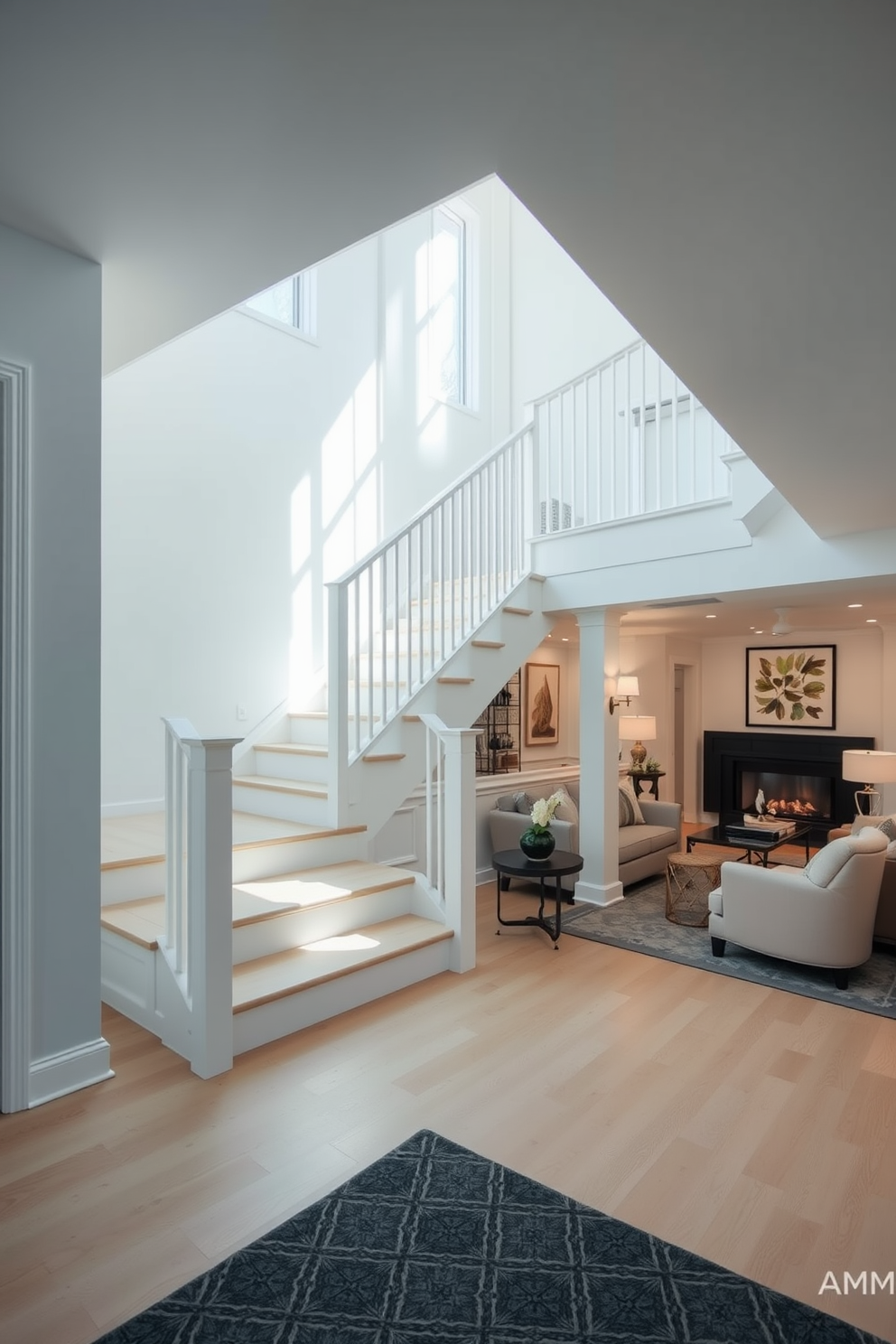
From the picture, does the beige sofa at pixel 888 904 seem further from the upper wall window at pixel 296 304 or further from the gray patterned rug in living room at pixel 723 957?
the upper wall window at pixel 296 304

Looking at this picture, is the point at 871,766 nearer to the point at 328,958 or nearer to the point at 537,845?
the point at 537,845

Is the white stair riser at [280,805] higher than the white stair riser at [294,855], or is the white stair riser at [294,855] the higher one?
the white stair riser at [280,805]

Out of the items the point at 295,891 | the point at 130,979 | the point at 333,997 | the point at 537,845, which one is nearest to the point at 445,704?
the point at 537,845

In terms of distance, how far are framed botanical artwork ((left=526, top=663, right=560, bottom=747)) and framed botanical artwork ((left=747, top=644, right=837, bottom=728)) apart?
2.45m

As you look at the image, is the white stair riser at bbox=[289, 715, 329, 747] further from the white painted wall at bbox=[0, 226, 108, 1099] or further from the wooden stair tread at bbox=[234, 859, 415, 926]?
the white painted wall at bbox=[0, 226, 108, 1099]

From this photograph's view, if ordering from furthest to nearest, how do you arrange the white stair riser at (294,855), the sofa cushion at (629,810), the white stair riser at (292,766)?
1. the sofa cushion at (629,810)
2. the white stair riser at (292,766)
3. the white stair riser at (294,855)

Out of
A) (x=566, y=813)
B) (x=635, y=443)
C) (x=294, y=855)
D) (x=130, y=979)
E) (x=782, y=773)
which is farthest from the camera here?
(x=782, y=773)

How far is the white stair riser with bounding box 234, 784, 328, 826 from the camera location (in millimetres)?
4387

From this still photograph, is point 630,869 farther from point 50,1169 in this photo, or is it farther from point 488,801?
point 50,1169

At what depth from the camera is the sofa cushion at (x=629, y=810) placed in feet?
21.4

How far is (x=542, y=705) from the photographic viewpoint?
7.50 m

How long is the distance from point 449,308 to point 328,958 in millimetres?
6281

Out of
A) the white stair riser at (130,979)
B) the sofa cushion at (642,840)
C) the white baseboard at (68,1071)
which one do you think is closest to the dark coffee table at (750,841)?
the sofa cushion at (642,840)

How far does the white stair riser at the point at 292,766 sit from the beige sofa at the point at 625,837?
1740mm
